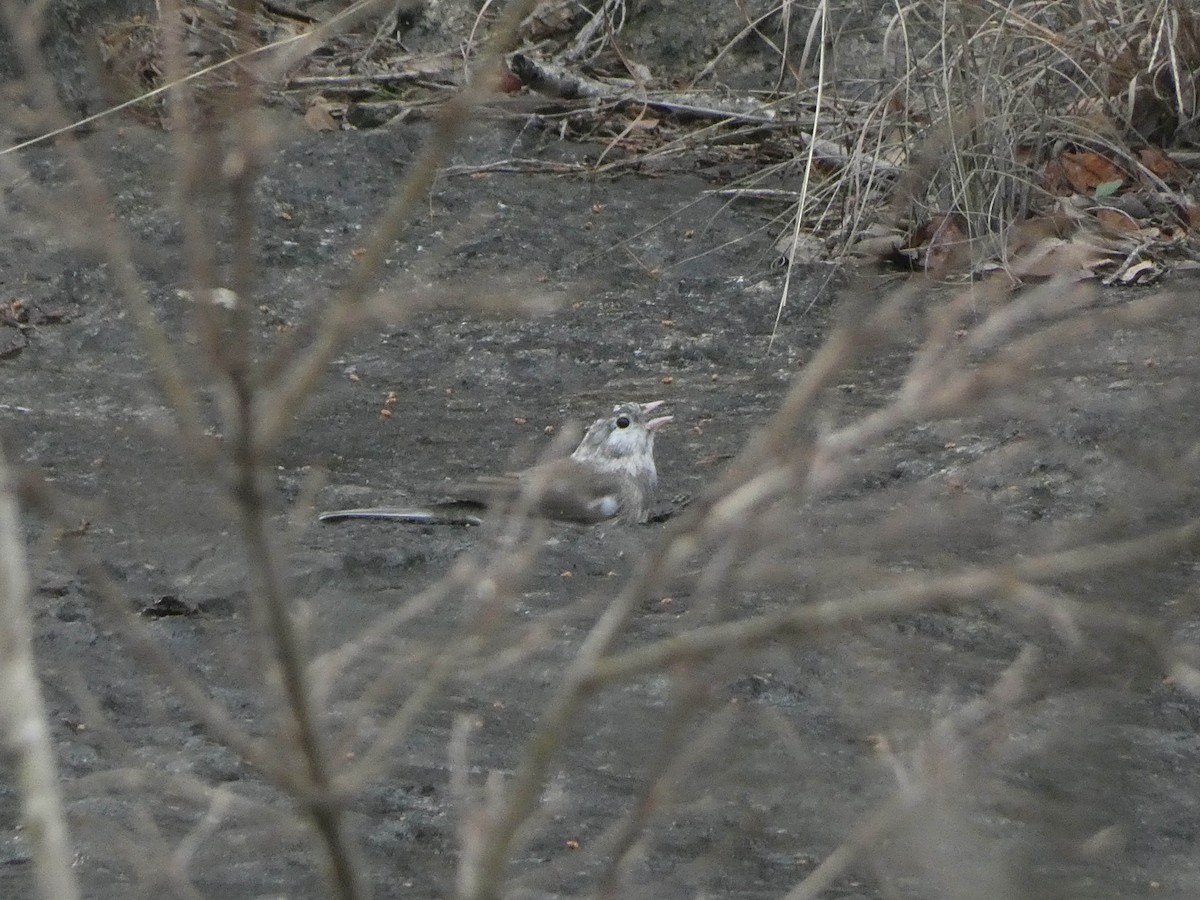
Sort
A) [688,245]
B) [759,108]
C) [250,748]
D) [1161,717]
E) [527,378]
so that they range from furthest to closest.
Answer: [759,108] → [688,245] → [527,378] → [1161,717] → [250,748]

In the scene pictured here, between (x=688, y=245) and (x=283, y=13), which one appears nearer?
(x=688, y=245)

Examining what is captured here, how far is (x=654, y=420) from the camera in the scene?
22.2 feet

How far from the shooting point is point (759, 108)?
9516 millimetres

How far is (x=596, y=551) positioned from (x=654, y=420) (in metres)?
1.11

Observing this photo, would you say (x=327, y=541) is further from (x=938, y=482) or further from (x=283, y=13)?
(x=283, y=13)

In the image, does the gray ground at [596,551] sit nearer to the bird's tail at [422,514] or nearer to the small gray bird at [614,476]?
the bird's tail at [422,514]

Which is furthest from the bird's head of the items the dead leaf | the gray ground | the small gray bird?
the dead leaf

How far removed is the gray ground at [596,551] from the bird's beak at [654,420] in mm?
Result: 157

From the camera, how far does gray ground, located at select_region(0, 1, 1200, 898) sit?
2191 millimetres

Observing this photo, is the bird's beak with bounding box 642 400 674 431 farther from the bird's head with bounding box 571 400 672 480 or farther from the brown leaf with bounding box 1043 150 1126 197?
the brown leaf with bounding box 1043 150 1126 197

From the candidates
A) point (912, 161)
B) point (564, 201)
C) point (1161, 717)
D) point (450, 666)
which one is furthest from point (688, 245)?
point (450, 666)

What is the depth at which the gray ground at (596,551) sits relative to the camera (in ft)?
7.19

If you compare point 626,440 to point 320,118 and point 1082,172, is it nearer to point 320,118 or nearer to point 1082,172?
point 1082,172

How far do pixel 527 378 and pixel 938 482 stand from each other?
7.86 ft
